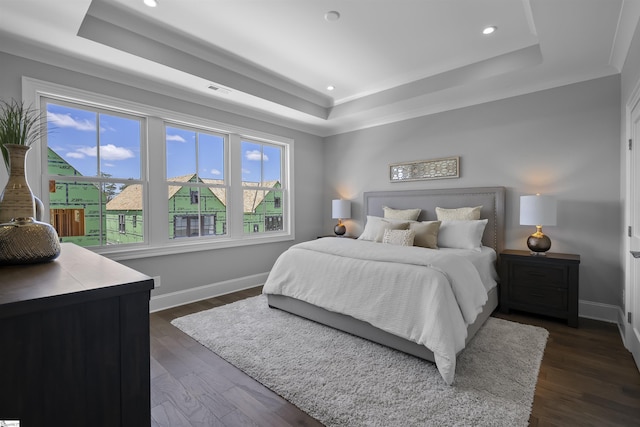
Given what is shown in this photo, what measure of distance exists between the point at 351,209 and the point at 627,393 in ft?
12.4

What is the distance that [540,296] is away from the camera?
10.2ft

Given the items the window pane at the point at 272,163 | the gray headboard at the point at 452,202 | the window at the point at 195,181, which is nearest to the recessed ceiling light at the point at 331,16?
the window at the point at 195,181

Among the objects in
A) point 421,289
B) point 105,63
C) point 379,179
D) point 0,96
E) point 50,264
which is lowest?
point 421,289

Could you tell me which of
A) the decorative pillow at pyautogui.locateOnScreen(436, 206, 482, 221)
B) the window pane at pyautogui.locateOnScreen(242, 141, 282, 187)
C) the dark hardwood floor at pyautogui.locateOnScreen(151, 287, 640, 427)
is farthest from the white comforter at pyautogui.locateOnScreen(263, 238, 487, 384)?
the window pane at pyautogui.locateOnScreen(242, 141, 282, 187)

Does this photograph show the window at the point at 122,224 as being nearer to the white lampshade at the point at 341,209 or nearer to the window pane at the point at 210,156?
the window pane at the point at 210,156

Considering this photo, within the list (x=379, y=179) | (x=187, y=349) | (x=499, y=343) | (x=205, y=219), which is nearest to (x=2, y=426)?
(x=187, y=349)

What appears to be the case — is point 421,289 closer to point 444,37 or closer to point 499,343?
point 499,343

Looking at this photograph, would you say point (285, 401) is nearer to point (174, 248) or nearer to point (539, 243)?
point (174, 248)

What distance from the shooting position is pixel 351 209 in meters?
Answer: 5.22

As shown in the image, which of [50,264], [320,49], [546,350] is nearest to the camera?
[50,264]

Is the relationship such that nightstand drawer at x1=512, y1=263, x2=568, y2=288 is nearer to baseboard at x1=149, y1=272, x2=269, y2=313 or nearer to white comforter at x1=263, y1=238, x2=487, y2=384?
white comforter at x1=263, y1=238, x2=487, y2=384

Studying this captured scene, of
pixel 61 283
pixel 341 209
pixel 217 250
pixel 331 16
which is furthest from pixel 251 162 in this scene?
pixel 61 283

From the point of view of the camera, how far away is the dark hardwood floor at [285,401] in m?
1.72

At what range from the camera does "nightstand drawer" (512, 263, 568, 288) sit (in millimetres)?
2996
